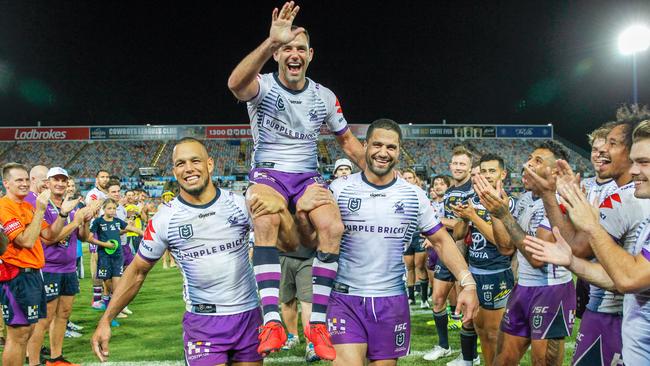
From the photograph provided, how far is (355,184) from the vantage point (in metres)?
4.75

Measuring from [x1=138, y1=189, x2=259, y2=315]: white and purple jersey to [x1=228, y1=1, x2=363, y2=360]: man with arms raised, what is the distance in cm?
21

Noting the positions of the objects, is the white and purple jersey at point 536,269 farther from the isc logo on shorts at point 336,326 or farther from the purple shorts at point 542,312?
the isc logo on shorts at point 336,326

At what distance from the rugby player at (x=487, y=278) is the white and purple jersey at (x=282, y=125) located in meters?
2.43

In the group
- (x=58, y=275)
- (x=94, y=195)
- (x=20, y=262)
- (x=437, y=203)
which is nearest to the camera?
(x=20, y=262)

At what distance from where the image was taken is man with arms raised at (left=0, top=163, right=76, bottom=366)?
6082 mm

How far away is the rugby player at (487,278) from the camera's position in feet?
21.1

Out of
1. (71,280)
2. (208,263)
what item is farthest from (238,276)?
(71,280)

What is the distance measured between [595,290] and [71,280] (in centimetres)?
717

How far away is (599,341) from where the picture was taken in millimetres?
4020

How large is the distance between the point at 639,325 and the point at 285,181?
2.90 metres

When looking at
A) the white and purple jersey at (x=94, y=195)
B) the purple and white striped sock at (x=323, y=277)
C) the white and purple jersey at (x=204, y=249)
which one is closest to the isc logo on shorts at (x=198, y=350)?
the white and purple jersey at (x=204, y=249)

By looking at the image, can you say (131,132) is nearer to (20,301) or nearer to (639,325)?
(20,301)

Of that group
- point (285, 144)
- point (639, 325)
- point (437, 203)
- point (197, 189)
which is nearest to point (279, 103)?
point (285, 144)

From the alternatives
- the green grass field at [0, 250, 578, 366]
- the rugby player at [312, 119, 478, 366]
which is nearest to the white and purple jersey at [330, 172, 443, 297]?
the rugby player at [312, 119, 478, 366]
